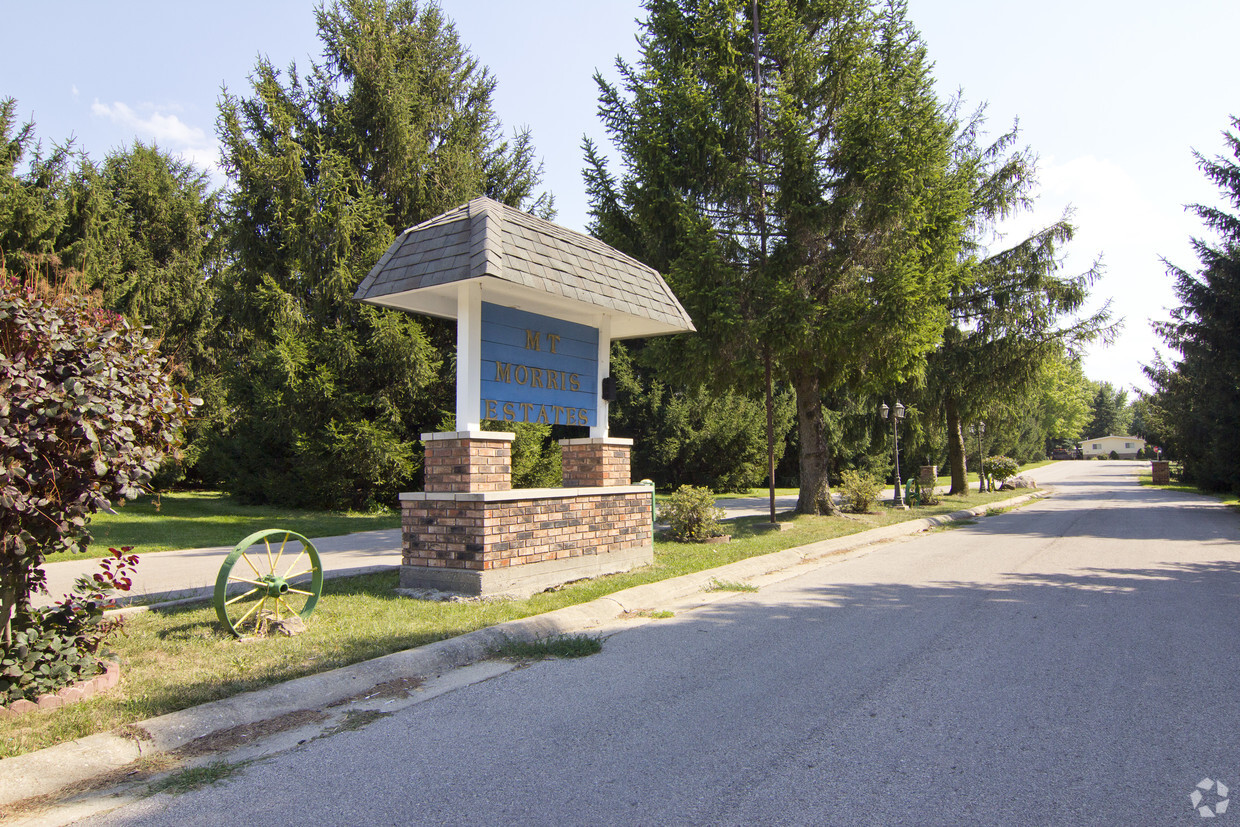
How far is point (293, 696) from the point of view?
4707mm

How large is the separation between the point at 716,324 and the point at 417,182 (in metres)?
11.3

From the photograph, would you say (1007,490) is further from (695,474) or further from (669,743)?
(669,743)

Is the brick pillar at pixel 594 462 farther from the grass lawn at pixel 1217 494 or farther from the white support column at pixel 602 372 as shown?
the grass lawn at pixel 1217 494

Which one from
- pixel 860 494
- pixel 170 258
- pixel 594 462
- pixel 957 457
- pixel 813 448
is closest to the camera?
pixel 594 462

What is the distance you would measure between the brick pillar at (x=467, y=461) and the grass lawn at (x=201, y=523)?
4.63 m

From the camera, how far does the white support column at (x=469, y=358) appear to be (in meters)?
7.98

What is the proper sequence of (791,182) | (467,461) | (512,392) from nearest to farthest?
(467,461), (512,392), (791,182)

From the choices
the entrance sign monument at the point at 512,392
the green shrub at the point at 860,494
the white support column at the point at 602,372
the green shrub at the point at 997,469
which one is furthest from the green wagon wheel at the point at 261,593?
the green shrub at the point at 997,469

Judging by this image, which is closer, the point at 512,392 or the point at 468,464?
the point at 468,464

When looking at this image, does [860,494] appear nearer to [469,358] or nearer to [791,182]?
[791,182]
